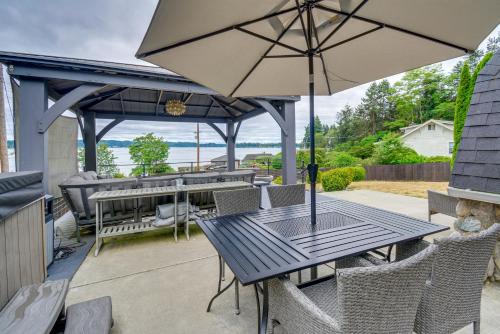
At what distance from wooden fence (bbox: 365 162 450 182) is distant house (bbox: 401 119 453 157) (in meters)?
5.76

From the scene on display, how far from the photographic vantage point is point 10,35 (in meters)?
7.16

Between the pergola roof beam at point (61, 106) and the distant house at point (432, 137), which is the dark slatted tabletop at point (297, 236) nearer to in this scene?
the pergola roof beam at point (61, 106)

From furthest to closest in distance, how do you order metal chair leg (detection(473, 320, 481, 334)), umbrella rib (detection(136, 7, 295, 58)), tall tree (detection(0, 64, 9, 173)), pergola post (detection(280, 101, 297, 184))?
pergola post (detection(280, 101, 297, 184))
tall tree (detection(0, 64, 9, 173))
umbrella rib (detection(136, 7, 295, 58))
metal chair leg (detection(473, 320, 481, 334))

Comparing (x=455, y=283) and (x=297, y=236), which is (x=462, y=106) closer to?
(x=455, y=283)

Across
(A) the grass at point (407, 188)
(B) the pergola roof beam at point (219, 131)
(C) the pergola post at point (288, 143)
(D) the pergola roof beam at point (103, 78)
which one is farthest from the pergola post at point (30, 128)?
(A) the grass at point (407, 188)

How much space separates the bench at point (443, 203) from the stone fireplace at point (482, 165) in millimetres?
1030

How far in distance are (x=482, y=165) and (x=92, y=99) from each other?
7662 mm

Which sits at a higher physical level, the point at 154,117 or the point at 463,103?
the point at 154,117

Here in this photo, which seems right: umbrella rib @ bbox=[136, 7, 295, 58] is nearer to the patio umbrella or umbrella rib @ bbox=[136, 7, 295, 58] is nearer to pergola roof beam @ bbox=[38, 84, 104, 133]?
the patio umbrella

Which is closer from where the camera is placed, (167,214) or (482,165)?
(482,165)

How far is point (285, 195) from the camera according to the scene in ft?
9.79

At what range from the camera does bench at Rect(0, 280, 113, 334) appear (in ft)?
4.10

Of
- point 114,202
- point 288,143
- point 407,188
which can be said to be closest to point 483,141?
point 288,143

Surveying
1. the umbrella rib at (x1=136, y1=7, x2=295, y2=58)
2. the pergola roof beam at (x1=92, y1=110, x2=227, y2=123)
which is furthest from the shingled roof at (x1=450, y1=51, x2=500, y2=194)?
the pergola roof beam at (x1=92, y1=110, x2=227, y2=123)
